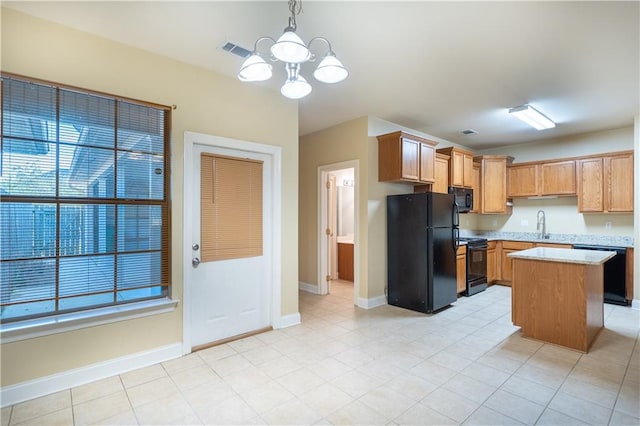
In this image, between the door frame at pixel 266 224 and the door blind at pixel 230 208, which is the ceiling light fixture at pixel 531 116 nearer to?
the door frame at pixel 266 224

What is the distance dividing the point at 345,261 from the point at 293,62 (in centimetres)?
504

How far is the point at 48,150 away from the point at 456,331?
4.13 m

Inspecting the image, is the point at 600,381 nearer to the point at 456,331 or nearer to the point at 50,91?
the point at 456,331

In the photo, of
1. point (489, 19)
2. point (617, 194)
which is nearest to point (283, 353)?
point (489, 19)

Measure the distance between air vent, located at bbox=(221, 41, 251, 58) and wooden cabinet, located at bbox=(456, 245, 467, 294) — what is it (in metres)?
4.05

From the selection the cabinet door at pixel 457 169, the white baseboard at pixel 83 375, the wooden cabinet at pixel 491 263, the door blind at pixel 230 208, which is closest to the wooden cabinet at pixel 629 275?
the wooden cabinet at pixel 491 263

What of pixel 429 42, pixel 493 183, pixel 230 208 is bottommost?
pixel 230 208

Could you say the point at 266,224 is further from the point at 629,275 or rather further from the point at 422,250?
the point at 629,275

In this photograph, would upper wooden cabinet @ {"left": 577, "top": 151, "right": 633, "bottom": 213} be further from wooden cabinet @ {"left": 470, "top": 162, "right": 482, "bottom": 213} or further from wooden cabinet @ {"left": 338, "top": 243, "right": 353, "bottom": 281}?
wooden cabinet @ {"left": 338, "top": 243, "right": 353, "bottom": 281}

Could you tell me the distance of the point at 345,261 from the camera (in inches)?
259

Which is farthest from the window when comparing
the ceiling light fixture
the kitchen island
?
the ceiling light fixture

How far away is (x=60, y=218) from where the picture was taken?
7.93ft

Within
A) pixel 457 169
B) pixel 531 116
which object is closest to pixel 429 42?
pixel 531 116

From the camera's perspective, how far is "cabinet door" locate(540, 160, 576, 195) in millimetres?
5395
